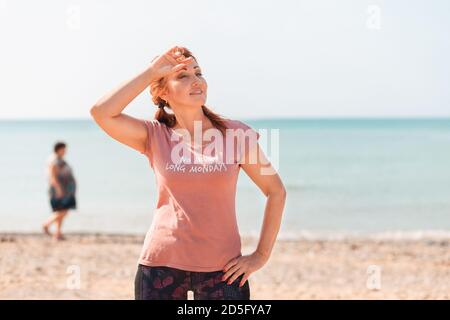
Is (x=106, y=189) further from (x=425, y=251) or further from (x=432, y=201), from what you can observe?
(x=425, y=251)

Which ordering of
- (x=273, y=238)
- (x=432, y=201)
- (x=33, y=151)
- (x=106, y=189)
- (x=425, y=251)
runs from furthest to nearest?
1. (x=33, y=151)
2. (x=106, y=189)
3. (x=432, y=201)
4. (x=425, y=251)
5. (x=273, y=238)

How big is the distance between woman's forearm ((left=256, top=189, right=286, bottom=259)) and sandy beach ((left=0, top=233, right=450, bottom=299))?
4601 mm

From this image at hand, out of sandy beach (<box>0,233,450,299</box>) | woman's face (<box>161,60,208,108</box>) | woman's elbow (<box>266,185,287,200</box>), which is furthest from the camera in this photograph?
sandy beach (<box>0,233,450,299</box>)

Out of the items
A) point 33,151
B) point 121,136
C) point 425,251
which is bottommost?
point 425,251

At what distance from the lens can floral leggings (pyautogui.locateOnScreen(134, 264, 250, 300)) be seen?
122 inches

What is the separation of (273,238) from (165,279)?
0.59 meters

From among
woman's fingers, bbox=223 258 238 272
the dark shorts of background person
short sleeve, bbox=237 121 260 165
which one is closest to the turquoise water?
short sleeve, bbox=237 121 260 165

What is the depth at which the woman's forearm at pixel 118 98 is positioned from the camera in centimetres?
312

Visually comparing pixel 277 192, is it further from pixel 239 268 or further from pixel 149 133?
pixel 149 133

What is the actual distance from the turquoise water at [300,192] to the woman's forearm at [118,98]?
2302 millimetres

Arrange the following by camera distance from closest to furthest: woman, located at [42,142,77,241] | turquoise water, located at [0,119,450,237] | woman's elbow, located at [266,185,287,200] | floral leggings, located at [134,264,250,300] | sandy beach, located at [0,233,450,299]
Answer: floral leggings, located at [134,264,250,300] < woman's elbow, located at [266,185,287,200] < sandy beach, located at [0,233,450,299] < woman, located at [42,142,77,241] < turquoise water, located at [0,119,450,237]

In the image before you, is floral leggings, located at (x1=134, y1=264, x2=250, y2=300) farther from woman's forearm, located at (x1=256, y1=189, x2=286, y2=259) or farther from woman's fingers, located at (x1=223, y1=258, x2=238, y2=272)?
woman's forearm, located at (x1=256, y1=189, x2=286, y2=259)

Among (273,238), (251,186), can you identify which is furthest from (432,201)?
(273,238)

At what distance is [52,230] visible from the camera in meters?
Result: 15.0
